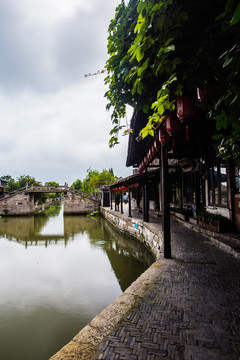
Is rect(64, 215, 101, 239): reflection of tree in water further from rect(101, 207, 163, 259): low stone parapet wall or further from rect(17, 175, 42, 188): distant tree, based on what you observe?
rect(17, 175, 42, 188): distant tree

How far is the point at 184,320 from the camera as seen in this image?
2166 mm

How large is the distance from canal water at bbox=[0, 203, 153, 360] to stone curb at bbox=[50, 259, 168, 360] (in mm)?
1613

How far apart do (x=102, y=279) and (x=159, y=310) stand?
4.07 m

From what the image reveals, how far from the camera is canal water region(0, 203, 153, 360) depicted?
11.6 feet

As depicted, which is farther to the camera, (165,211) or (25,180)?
A: (25,180)

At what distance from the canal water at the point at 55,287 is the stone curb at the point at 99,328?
5.29 feet

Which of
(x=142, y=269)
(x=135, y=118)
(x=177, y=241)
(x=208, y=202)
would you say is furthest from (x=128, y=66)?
(x=208, y=202)

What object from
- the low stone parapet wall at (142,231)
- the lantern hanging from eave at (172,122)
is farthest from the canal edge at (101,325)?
the low stone parapet wall at (142,231)

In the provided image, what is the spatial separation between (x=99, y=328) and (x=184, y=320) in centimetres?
94

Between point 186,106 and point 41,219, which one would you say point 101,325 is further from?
point 41,219

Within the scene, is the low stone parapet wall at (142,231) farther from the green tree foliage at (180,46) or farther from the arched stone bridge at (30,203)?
the arched stone bridge at (30,203)

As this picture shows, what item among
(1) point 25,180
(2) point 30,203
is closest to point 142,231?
(2) point 30,203

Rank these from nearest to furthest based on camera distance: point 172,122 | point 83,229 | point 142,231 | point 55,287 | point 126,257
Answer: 1. point 172,122
2. point 55,287
3. point 126,257
4. point 142,231
5. point 83,229

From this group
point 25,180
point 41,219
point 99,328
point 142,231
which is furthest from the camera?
point 25,180
